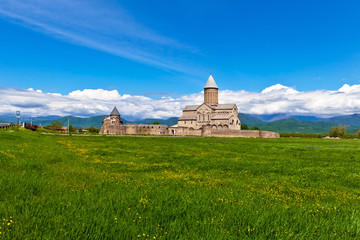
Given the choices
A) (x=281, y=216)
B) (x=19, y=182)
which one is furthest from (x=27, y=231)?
(x=281, y=216)

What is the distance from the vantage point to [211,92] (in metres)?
112

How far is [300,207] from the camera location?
5891 millimetres

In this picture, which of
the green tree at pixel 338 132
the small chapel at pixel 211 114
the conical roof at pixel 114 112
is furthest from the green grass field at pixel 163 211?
the green tree at pixel 338 132

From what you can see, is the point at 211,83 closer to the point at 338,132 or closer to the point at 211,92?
the point at 211,92

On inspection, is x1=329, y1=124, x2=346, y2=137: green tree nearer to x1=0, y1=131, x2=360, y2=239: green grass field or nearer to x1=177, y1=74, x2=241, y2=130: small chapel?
x1=177, y1=74, x2=241, y2=130: small chapel

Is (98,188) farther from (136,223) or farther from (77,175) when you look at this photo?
(136,223)

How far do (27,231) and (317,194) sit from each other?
8.27 m

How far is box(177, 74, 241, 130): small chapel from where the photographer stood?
9481cm

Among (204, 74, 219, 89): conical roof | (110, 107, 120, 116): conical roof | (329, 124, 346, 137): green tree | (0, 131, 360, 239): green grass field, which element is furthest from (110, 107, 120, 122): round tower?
(0, 131, 360, 239): green grass field

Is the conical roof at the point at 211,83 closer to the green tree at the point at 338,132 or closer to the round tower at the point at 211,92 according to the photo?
the round tower at the point at 211,92

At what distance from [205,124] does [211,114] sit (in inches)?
234

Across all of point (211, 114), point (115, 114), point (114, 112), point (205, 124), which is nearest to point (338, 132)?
point (211, 114)

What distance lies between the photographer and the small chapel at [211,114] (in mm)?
94812

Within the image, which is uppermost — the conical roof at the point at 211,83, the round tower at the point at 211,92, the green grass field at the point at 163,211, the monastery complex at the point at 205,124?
the conical roof at the point at 211,83
